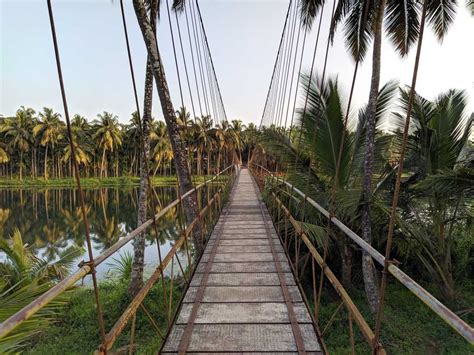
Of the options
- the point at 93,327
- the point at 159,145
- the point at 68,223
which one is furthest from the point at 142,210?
the point at 159,145

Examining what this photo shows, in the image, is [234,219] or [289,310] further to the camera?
[234,219]

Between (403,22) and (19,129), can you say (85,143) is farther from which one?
(403,22)

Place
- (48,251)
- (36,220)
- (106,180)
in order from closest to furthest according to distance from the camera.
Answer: (48,251)
(36,220)
(106,180)

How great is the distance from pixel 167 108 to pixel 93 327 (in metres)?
4.00

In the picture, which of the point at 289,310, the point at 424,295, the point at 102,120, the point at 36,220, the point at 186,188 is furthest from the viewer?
the point at 102,120

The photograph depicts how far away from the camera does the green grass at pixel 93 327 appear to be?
5.48m

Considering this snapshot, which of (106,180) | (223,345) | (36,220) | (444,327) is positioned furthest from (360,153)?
(106,180)

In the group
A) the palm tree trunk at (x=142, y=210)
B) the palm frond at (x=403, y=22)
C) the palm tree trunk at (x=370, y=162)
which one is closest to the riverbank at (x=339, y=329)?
the palm tree trunk at (x=142, y=210)

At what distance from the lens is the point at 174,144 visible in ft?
18.9

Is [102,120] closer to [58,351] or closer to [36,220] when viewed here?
[36,220]

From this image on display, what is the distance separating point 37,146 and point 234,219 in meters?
36.4

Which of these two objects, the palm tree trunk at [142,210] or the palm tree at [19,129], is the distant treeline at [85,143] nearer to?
the palm tree at [19,129]

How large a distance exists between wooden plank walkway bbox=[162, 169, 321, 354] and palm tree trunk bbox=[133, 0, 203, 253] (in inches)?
32.1

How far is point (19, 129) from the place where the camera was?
33938mm
